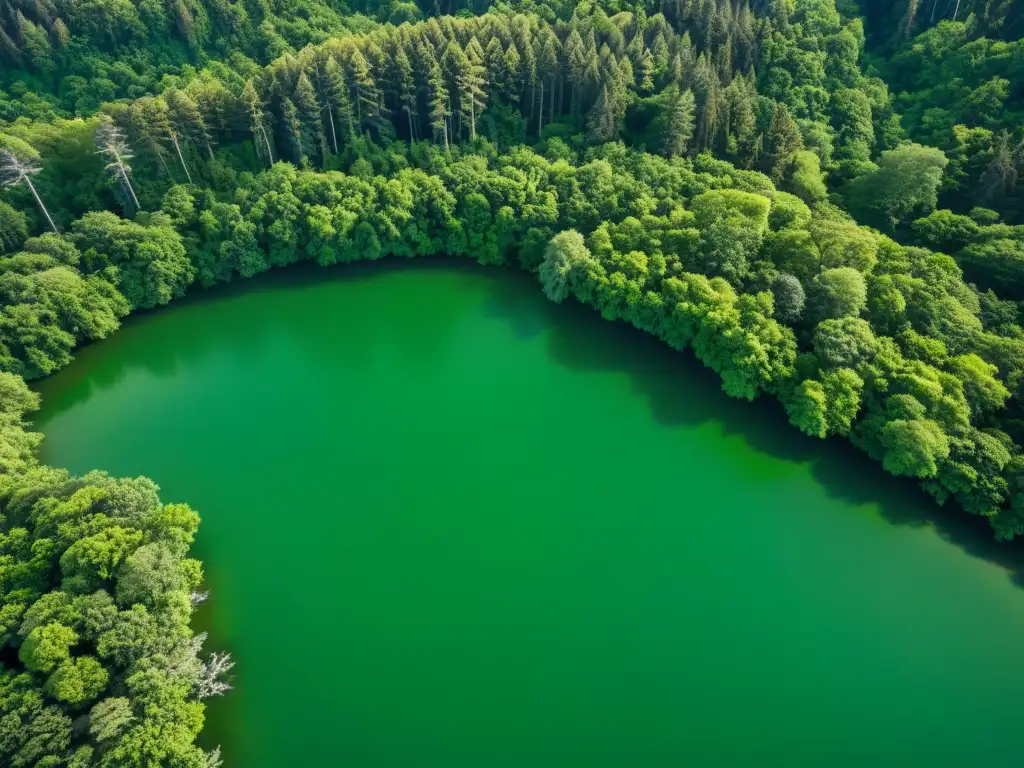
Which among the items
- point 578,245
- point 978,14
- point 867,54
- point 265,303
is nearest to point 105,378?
point 265,303

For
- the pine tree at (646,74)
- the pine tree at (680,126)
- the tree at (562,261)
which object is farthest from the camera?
the pine tree at (646,74)

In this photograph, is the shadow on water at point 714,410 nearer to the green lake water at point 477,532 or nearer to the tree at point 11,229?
the green lake water at point 477,532

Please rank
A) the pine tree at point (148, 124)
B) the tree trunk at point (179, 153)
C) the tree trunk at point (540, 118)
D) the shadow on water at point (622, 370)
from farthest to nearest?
1. the tree trunk at point (540, 118)
2. the tree trunk at point (179, 153)
3. the pine tree at point (148, 124)
4. the shadow on water at point (622, 370)

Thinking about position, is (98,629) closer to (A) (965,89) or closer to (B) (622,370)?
(B) (622,370)

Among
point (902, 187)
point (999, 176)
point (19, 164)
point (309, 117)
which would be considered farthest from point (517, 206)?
point (19, 164)

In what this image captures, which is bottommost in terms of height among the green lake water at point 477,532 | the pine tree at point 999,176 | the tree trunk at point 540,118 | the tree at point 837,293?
the green lake water at point 477,532

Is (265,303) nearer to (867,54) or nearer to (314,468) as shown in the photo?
(314,468)

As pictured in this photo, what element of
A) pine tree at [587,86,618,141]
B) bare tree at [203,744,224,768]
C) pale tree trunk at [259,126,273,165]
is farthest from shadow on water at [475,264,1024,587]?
bare tree at [203,744,224,768]

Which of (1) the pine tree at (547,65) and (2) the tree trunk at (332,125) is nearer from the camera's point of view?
(2) the tree trunk at (332,125)

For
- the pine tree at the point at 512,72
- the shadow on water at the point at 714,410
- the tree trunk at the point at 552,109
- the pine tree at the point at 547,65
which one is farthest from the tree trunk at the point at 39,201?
the tree trunk at the point at 552,109
